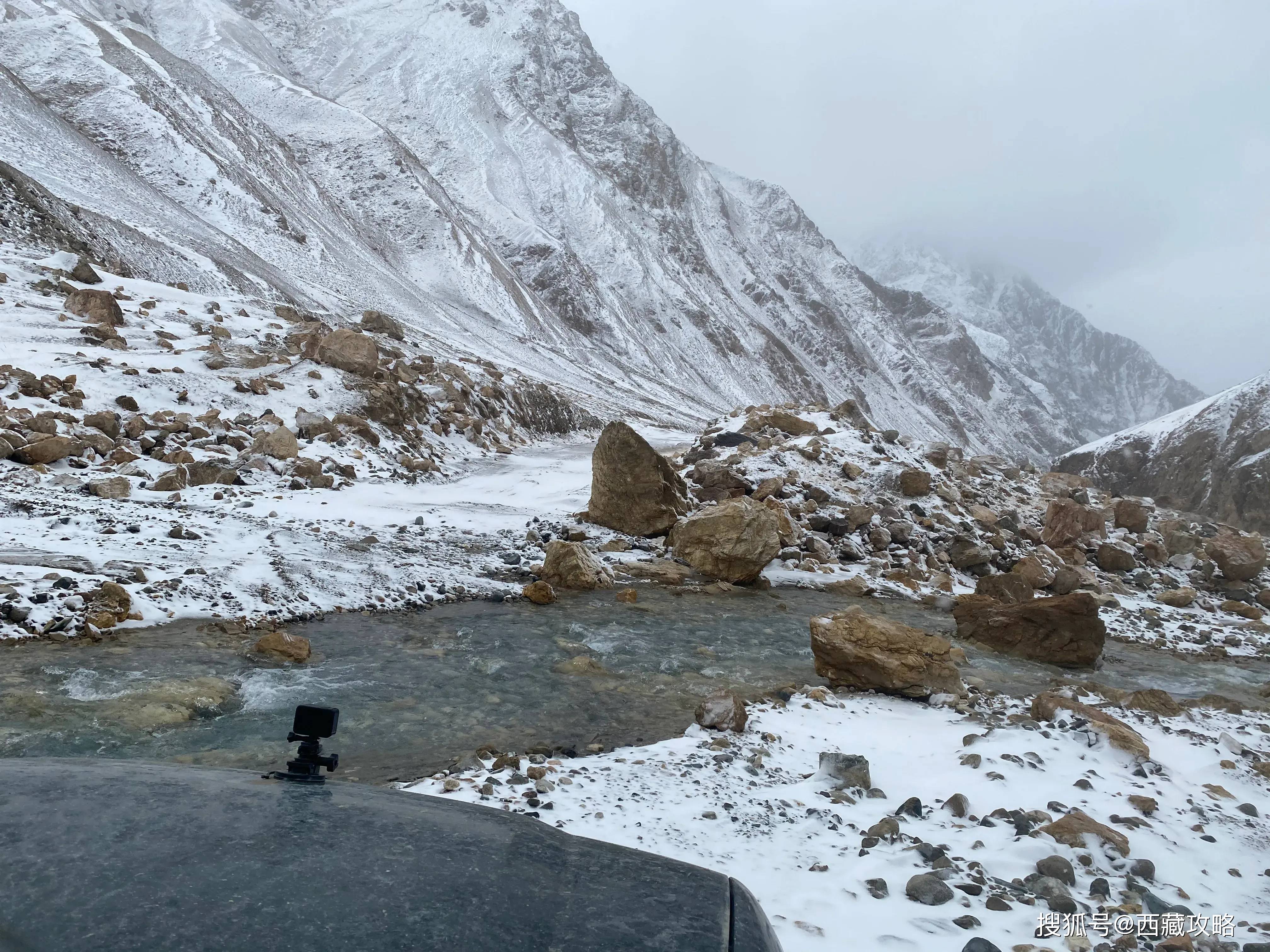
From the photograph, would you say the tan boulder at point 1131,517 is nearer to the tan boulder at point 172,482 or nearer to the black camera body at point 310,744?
the black camera body at point 310,744

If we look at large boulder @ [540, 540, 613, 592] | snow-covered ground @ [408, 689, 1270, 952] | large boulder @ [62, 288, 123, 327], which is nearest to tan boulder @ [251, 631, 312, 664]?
snow-covered ground @ [408, 689, 1270, 952]

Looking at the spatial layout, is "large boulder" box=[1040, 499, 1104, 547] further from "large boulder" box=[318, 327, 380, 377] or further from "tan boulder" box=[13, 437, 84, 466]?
"tan boulder" box=[13, 437, 84, 466]

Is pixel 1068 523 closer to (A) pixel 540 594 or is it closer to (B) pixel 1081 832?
(A) pixel 540 594

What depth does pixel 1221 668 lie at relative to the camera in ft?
31.7

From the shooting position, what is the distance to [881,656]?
704 centimetres

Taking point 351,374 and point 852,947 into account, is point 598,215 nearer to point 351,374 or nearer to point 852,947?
point 351,374

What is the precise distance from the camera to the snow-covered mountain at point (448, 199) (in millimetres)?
44031

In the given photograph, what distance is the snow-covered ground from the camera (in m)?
3.44

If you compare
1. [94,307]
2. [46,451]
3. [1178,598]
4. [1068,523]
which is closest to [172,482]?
[46,451]

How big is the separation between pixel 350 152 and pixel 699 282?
52866 mm

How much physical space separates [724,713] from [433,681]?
276 centimetres

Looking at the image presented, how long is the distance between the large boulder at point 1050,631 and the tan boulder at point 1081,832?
5496 millimetres

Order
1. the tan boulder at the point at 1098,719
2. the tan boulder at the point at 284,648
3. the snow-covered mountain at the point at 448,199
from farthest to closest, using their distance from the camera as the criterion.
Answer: the snow-covered mountain at the point at 448,199
the tan boulder at the point at 284,648
the tan boulder at the point at 1098,719

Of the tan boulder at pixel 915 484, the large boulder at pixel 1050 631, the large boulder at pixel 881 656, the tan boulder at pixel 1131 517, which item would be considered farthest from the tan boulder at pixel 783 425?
the large boulder at pixel 881 656
